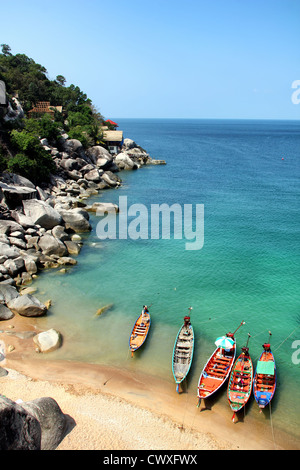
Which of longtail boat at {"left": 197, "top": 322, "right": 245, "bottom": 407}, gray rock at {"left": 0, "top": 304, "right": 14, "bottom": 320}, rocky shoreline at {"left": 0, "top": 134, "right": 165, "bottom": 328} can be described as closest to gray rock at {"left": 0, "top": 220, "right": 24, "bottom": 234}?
rocky shoreline at {"left": 0, "top": 134, "right": 165, "bottom": 328}

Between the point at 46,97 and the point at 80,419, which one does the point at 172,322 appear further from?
the point at 46,97

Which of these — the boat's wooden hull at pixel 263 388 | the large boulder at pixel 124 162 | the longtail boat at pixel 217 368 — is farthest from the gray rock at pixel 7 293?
the large boulder at pixel 124 162

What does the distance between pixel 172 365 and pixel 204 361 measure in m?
2.35

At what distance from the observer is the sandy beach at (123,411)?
17.2 metres

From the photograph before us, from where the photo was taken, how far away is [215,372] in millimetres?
21250

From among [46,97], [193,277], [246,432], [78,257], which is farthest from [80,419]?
[46,97]

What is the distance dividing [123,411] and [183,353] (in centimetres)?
566

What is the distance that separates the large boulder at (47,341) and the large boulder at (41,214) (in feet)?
57.0

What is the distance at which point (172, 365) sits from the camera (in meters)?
22.1

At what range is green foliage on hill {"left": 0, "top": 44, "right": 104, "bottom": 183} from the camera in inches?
1876

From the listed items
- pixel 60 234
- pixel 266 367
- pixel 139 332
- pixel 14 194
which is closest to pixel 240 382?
pixel 266 367

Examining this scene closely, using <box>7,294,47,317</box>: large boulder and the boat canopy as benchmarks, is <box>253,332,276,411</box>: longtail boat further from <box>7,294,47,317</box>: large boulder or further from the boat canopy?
<box>7,294,47,317</box>: large boulder

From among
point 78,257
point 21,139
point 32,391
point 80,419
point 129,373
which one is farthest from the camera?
point 21,139
